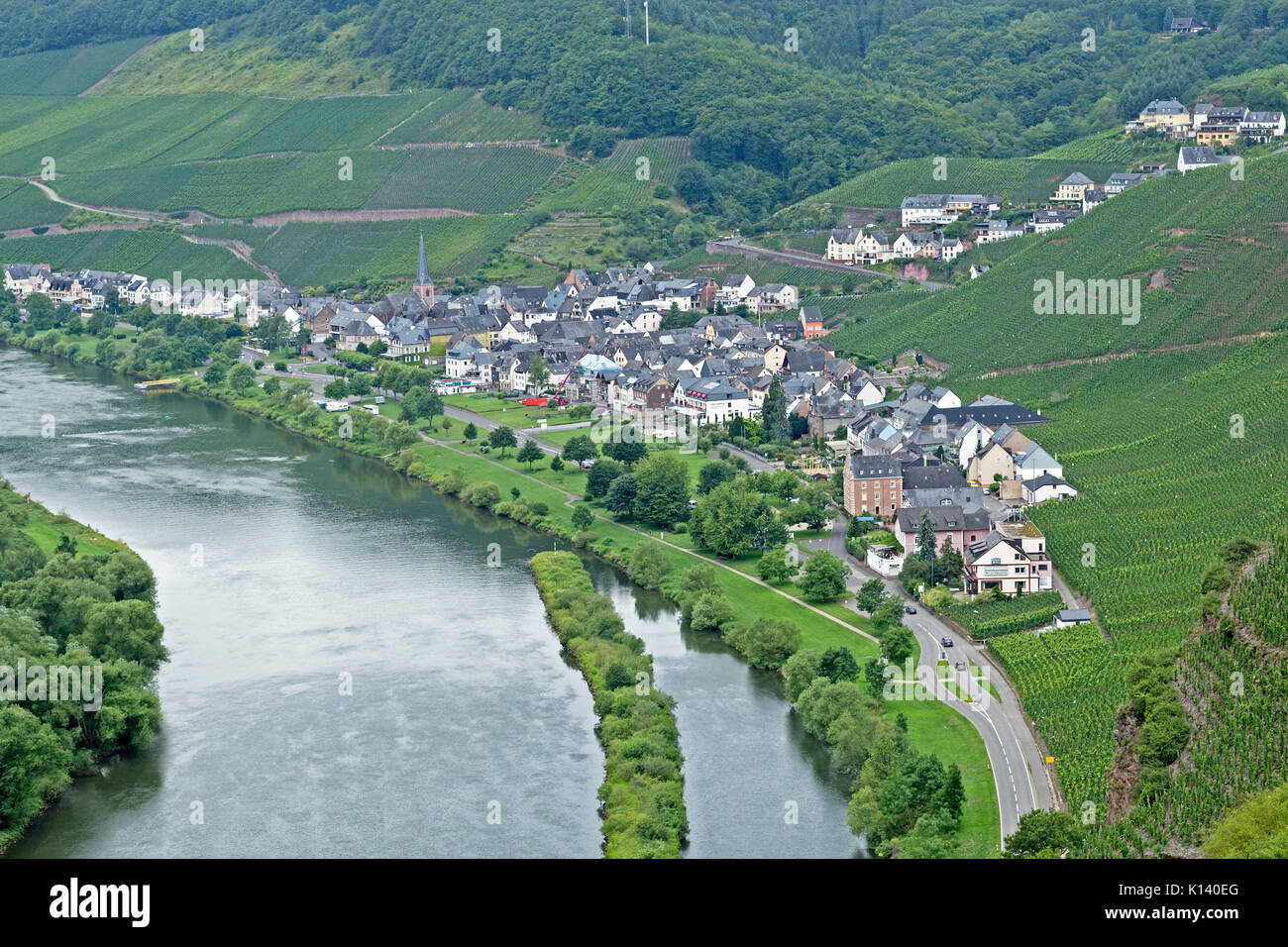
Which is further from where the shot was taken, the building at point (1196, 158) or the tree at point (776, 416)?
the building at point (1196, 158)

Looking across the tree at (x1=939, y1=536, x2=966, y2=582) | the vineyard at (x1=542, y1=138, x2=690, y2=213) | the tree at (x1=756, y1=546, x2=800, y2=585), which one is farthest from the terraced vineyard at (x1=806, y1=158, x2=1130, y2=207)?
the tree at (x1=939, y1=536, x2=966, y2=582)

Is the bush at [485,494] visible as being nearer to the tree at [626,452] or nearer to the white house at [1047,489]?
the tree at [626,452]

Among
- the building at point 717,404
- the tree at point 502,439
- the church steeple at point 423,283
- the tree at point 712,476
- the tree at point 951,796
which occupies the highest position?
the church steeple at point 423,283

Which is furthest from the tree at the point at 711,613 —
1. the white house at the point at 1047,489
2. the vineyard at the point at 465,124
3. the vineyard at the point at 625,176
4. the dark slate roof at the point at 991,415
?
the vineyard at the point at 465,124

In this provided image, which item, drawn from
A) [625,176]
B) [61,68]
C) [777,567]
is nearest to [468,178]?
[625,176]

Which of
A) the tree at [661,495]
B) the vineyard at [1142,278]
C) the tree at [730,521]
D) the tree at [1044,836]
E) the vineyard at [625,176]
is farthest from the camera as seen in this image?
the vineyard at [625,176]
